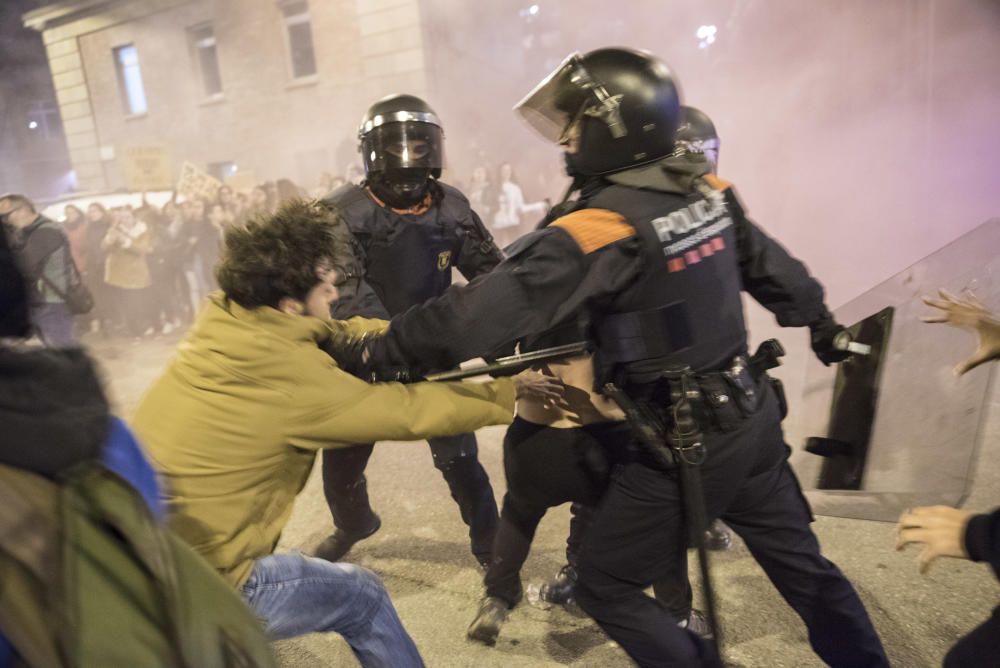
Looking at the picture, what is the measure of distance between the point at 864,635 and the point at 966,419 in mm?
1150

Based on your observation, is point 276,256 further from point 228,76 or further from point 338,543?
point 228,76

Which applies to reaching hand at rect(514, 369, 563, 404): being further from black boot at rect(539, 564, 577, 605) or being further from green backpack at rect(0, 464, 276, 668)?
green backpack at rect(0, 464, 276, 668)

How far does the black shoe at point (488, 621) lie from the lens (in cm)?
236

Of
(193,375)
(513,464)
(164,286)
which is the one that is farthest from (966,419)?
(164,286)

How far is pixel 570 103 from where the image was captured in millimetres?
1729

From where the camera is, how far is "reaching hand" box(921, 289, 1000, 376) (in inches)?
73.2

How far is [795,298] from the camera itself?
1966 mm

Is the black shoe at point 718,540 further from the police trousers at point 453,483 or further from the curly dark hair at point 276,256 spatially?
the curly dark hair at point 276,256

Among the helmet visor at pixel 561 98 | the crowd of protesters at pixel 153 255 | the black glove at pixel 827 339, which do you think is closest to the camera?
the helmet visor at pixel 561 98

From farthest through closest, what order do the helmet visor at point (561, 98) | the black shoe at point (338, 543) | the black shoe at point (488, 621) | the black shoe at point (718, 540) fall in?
the black shoe at point (338, 543)
the black shoe at point (718, 540)
the black shoe at point (488, 621)
the helmet visor at point (561, 98)

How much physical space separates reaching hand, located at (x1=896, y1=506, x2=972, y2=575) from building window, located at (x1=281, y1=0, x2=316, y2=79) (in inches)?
511

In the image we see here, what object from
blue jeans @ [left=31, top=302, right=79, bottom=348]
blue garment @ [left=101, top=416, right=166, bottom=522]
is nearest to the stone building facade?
blue jeans @ [left=31, top=302, right=79, bottom=348]

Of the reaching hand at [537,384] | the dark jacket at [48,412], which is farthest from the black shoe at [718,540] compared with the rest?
the dark jacket at [48,412]

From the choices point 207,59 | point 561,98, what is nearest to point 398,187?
point 561,98
